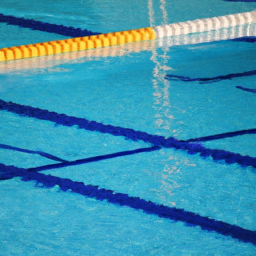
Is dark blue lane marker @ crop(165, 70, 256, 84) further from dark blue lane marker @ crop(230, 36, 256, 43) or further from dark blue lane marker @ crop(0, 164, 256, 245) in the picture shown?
dark blue lane marker @ crop(0, 164, 256, 245)

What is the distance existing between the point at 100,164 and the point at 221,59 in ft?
7.19

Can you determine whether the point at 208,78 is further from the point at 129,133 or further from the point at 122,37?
the point at 122,37

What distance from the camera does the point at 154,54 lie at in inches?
182

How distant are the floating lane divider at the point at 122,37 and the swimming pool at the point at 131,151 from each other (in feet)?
0.39

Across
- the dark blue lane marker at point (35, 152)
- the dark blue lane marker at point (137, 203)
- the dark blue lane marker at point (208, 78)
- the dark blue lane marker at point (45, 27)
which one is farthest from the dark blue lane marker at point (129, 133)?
the dark blue lane marker at point (45, 27)

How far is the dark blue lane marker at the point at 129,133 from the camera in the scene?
8.75 ft

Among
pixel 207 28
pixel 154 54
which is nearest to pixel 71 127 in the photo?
pixel 154 54

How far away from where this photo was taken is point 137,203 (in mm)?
2248

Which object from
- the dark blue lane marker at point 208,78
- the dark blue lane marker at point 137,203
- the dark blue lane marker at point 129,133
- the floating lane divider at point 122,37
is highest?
the floating lane divider at point 122,37

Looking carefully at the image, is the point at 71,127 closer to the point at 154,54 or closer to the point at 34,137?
the point at 34,137

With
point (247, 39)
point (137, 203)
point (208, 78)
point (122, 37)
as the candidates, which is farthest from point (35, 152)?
point (247, 39)

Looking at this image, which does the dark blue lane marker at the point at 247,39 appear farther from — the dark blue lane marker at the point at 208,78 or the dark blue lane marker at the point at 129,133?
the dark blue lane marker at the point at 129,133

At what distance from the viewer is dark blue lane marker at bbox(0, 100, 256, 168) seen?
2668 millimetres

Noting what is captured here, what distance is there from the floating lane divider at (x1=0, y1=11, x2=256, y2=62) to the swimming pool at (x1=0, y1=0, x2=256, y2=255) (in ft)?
0.39
